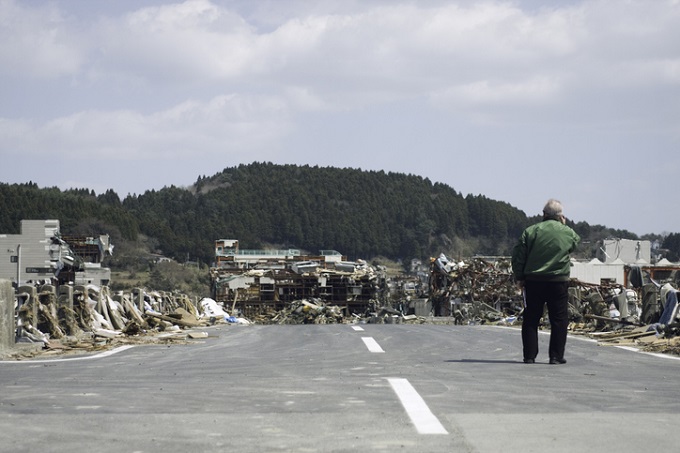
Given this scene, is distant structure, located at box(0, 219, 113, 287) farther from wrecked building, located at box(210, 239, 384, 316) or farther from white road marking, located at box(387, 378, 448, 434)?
white road marking, located at box(387, 378, 448, 434)

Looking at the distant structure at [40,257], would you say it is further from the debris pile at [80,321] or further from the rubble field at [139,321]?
the debris pile at [80,321]

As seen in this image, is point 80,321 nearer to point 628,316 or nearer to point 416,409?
Result: point 628,316

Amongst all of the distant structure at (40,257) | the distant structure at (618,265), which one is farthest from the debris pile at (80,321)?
the distant structure at (40,257)

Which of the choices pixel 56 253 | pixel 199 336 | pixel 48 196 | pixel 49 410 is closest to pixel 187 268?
pixel 48 196

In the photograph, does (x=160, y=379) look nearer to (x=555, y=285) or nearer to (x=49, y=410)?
(x=49, y=410)

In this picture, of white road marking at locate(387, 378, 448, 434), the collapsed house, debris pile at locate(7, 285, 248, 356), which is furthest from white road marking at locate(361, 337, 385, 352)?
white road marking at locate(387, 378, 448, 434)

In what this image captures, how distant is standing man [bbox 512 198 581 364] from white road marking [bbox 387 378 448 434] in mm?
3565

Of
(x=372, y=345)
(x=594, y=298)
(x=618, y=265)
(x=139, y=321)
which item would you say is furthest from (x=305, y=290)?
(x=372, y=345)

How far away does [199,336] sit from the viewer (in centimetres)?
2052

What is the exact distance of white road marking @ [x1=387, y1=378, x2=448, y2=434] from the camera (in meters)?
6.70

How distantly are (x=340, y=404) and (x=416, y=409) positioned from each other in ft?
2.22

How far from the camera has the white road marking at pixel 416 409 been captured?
670 centimetres

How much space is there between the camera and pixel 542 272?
1273 centimetres

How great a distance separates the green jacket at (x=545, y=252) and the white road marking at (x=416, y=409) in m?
3.67
